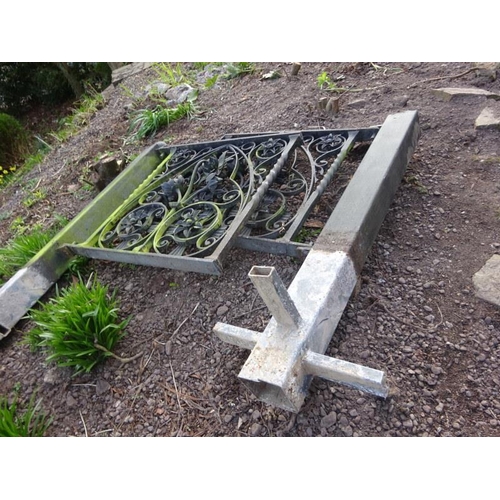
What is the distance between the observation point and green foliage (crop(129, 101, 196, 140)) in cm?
465

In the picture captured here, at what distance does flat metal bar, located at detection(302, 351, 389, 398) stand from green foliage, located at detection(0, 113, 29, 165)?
835 cm

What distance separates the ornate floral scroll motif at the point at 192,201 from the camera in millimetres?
→ 2584

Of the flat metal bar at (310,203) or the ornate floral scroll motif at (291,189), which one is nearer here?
the flat metal bar at (310,203)

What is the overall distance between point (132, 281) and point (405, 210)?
1847 mm

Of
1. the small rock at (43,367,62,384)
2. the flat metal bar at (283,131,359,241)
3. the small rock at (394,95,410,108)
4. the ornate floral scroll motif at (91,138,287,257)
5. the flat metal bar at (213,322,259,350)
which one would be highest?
the flat metal bar at (213,322,259,350)

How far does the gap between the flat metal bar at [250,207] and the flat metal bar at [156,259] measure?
6 centimetres

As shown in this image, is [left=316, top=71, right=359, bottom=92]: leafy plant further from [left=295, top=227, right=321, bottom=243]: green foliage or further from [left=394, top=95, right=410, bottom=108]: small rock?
[left=295, top=227, right=321, bottom=243]: green foliage

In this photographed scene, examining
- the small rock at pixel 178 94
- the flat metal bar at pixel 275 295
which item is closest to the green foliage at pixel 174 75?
the small rock at pixel 178 94

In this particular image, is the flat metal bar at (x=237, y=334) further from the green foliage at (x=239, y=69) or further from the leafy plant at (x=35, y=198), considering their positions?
the green foliage at (x=239, y=69)

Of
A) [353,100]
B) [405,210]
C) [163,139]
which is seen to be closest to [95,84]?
[163,139]

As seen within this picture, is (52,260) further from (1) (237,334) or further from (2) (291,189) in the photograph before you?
(1) (237,334)

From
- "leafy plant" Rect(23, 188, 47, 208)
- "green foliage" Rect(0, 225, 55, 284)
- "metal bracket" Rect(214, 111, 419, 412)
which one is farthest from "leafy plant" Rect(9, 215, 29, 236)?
"metal bracket" Rect(214, 111, 419, 412)

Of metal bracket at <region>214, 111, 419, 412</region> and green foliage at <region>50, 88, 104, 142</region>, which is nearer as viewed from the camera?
metal bracket at <region>214, 111, 419, 412</region>

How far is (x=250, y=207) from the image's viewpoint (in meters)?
2.48
